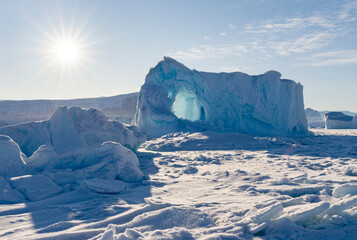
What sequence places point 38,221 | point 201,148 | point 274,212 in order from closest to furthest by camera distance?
point 274,212
point 38,221
point 201,148

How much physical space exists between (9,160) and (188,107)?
15658 millimetres

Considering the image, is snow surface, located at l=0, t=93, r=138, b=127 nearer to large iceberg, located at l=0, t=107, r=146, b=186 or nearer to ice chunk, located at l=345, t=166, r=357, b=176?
large iceberg, located at l=0, t=107, r=146, b=186

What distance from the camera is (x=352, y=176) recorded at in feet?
14.7

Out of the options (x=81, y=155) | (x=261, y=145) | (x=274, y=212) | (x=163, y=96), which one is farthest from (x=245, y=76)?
(x=274, y=212)

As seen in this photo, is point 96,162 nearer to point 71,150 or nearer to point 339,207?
point 71,150

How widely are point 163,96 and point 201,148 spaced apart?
624 cm

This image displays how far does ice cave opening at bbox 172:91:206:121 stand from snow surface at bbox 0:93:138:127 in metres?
10.0

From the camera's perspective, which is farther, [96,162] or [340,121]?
[340,121]

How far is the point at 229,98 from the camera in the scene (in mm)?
15734

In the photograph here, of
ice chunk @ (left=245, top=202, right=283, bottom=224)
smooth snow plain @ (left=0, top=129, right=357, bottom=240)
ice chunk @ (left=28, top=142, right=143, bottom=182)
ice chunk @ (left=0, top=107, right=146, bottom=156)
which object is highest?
ice chunk @ (left=0, top=107, right=146, bottom=156)

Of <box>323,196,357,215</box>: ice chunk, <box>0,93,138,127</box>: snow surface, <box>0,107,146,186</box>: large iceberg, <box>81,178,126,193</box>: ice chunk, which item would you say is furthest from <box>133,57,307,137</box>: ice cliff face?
<box>0,93,138,127</box>: snow surface

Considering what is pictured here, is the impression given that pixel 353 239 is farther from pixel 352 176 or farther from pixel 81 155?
pixel 81 155

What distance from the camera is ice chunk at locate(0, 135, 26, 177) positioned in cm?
404

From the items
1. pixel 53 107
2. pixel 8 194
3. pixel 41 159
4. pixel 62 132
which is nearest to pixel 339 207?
pixel 8 194
